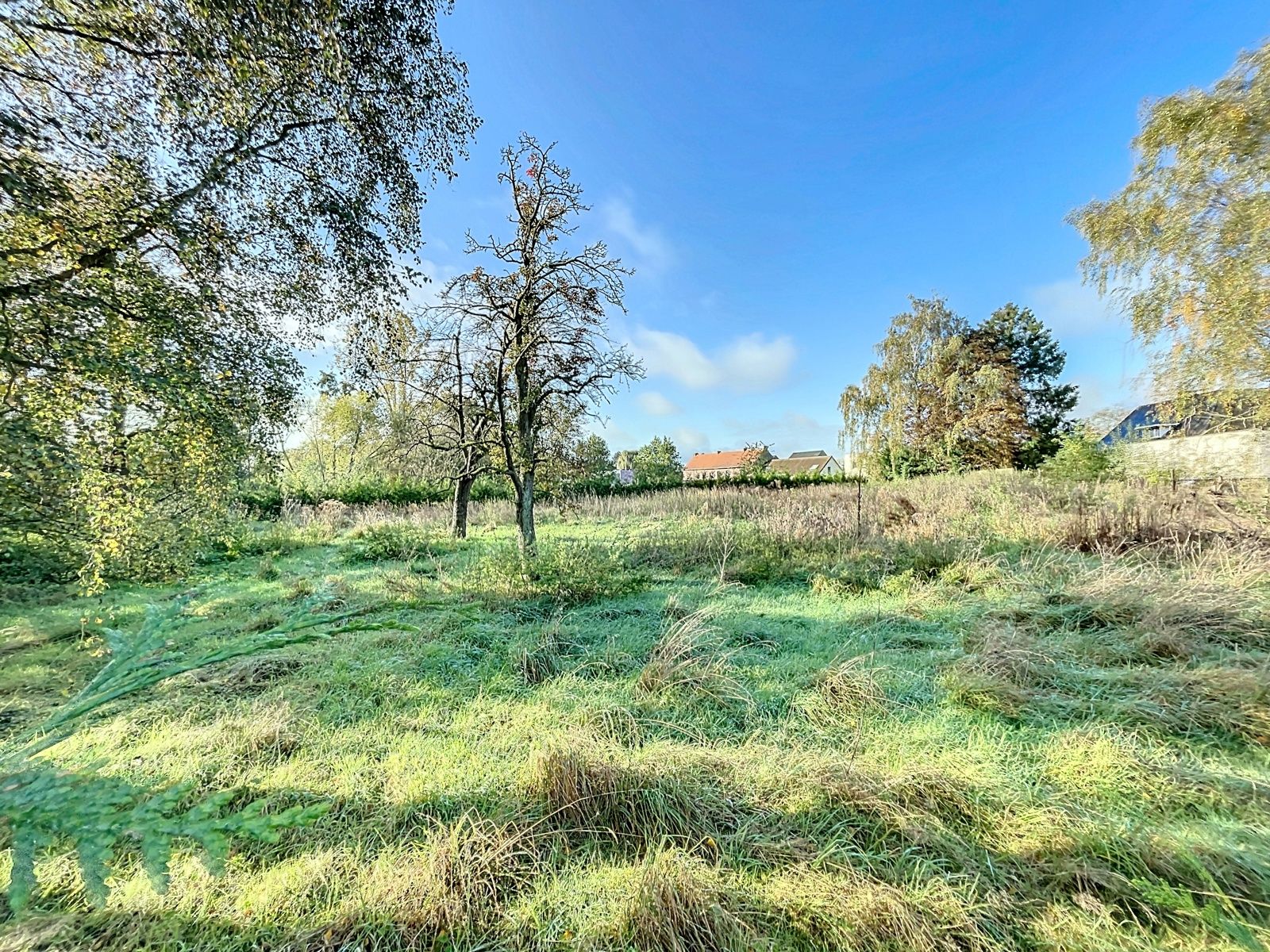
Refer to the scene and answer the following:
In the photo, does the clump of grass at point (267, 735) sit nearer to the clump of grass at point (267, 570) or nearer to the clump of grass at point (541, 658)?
the clump of grass at point (541, 658)

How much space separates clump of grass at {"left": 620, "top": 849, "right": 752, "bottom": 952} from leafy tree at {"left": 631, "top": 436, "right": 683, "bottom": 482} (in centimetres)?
2744

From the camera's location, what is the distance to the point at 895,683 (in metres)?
2.92

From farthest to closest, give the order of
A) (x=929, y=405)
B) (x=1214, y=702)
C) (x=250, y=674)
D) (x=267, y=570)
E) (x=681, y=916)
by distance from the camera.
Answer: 1. (x=929, y=405)
2. (x=267, y=570)
3. (x=250, y=674)
4. (x=1214, y=702)
5. (x=681, y=916)

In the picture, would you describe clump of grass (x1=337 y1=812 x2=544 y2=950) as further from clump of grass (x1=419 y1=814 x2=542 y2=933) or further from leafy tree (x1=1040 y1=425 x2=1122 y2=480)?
leafy tree (x1=1040 y1=425 x2=1122 y2=480)

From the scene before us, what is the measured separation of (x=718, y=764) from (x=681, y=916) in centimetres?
76

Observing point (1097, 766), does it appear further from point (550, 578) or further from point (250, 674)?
point (250, 674)

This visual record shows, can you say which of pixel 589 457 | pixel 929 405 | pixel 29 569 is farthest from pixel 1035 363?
pixel 29 569

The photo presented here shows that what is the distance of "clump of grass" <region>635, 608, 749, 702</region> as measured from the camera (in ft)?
9.28

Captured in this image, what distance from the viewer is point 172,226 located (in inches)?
107

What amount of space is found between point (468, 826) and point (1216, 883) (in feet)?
8.76

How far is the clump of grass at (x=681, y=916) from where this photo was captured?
1354mm

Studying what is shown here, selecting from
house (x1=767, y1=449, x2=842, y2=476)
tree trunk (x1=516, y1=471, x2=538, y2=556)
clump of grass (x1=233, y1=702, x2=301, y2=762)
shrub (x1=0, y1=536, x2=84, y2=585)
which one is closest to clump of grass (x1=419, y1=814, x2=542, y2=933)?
clump of grass (x1=233, y1=702, x2=301, y2=762)

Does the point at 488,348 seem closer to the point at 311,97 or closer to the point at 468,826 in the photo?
the point at 311,97

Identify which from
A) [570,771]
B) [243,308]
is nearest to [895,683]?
[570,771]
